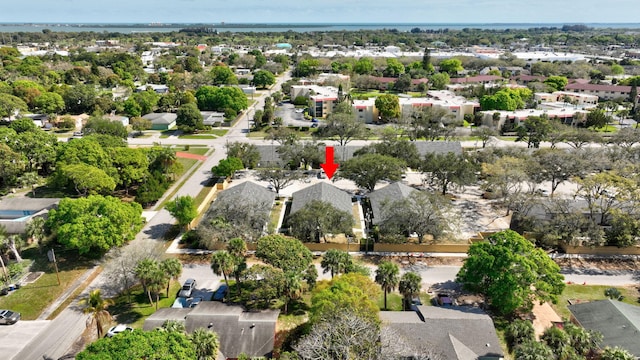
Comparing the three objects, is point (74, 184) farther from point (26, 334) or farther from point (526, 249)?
point (526, 249)

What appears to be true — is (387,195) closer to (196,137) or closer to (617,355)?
(617,355)

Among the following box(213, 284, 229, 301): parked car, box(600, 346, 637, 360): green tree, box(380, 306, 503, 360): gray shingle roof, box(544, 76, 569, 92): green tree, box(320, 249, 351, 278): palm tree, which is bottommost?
box(213, 284, 229, 301): parked car

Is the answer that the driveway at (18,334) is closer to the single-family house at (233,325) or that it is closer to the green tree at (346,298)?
the single-family house at (233,325)

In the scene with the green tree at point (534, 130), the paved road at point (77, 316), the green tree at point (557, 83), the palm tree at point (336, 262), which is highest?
the green tree at point (557, 83)

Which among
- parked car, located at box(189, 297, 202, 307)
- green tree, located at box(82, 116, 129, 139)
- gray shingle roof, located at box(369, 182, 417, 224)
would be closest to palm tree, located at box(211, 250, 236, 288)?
parked car, located at box(189, 297, 202, 307)

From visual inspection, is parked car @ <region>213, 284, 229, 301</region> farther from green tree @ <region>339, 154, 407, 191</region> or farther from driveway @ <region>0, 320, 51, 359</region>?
green tree @ <region>339, 154, 407, 191</region>

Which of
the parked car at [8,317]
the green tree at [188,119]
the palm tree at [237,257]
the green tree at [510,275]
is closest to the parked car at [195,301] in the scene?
the palm tree at [237,257]
